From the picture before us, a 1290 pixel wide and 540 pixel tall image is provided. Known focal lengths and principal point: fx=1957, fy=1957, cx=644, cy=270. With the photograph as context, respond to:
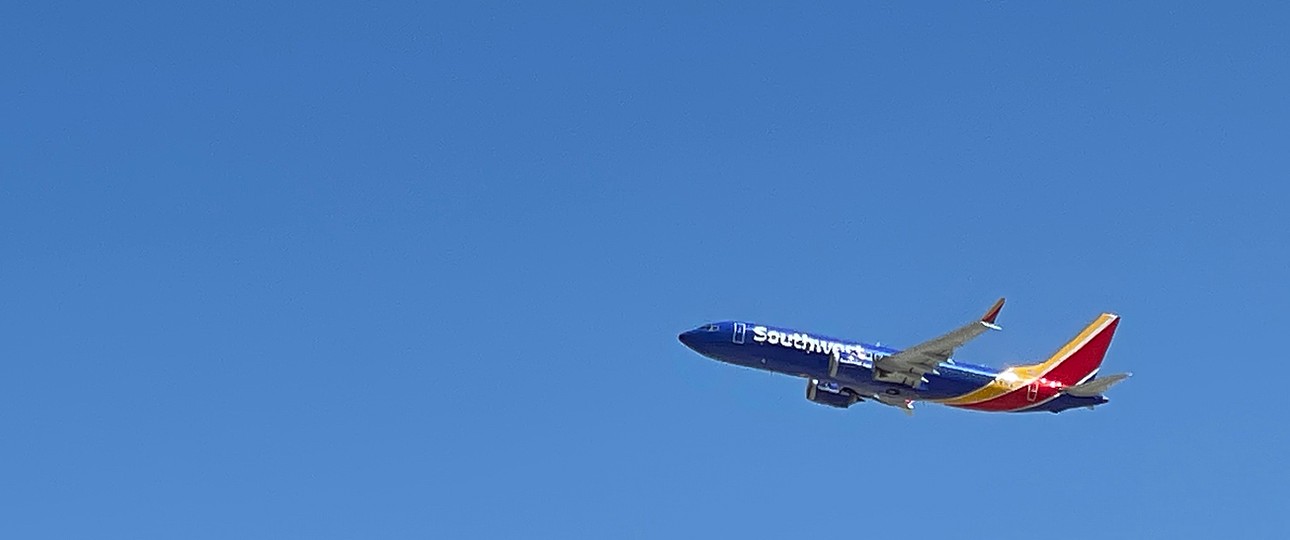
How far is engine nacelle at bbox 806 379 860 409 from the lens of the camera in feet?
632

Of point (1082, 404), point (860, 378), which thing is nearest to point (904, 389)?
point (860, 378)

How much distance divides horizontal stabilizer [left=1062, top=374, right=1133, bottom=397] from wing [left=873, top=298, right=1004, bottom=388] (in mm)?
14010

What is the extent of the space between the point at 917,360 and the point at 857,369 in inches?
221

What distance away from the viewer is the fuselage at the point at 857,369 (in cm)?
17762

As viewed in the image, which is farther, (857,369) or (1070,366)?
(1070,366)

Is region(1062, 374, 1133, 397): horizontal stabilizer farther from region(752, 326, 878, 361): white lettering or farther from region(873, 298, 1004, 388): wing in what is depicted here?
region(752, 326, 878, 361): white lettering

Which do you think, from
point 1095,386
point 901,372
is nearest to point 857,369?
point 901,372

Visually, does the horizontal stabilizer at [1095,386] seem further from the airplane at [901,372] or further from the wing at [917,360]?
the wing at [917,360]

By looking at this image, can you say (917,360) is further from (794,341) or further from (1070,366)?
(1070,366)

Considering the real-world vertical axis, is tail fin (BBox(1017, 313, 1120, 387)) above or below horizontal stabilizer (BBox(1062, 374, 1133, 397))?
above

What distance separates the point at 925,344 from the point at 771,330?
14.4 meters

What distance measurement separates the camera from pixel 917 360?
Result: 180500mm

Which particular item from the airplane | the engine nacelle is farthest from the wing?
the engine nacelle

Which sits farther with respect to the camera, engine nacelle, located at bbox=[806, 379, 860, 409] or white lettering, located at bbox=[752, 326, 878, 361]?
engine nacelle, located at bbox=[806, 379, 860, 409]
